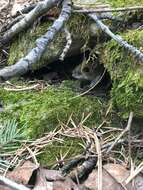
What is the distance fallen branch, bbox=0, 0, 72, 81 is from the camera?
168 centimetres

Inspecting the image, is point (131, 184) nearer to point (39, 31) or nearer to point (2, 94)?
point (2, 94)

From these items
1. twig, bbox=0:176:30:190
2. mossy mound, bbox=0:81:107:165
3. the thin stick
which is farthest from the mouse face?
twig, bbox=0:176:30:190

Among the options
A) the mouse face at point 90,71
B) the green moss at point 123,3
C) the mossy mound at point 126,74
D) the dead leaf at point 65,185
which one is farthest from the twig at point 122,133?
the green moss at point 123,3

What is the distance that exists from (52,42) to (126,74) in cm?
60

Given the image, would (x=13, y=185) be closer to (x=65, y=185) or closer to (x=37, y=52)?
(x=65, y=185)

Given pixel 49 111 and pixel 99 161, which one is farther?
pixel 49 111

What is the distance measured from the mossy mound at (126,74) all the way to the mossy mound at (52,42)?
0.29m

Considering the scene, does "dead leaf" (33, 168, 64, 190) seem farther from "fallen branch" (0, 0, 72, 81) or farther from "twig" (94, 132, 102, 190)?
"fallen branch" (0, 0, 72, 81)

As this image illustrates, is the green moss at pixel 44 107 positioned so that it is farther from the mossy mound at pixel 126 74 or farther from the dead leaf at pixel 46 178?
the dead leaf at pixel 46 178

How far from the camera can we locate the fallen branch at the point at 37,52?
1.68m

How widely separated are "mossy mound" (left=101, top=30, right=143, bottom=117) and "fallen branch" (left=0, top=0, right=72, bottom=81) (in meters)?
0.30

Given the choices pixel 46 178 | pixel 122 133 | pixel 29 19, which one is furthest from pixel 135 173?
pixel 29 19

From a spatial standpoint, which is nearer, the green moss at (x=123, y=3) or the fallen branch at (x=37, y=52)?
the fallen branch at (x=37, y=52)

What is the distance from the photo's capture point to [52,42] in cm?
243
